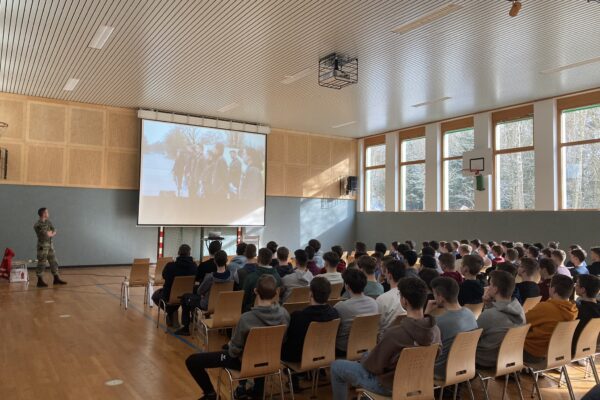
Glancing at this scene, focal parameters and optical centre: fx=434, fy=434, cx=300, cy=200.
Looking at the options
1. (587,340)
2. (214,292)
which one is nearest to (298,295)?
(214,292)

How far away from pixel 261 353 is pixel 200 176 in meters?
10.7

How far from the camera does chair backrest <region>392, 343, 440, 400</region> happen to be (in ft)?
8.64

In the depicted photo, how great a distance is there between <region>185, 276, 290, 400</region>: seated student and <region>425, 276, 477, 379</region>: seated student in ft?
3.91

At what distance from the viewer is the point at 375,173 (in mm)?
16422

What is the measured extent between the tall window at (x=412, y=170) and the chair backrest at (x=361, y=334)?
448 inches

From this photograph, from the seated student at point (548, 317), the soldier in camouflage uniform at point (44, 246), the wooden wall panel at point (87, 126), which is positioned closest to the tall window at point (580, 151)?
the seated student at point (548, 317)

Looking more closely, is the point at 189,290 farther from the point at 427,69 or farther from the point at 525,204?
the point at 525,204

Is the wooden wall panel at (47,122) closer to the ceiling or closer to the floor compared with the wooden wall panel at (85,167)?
closer to the ceiling

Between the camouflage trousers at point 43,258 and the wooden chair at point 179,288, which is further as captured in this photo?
the camouflage trousers at point 43,258

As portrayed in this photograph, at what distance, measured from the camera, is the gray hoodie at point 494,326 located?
11.1 feet

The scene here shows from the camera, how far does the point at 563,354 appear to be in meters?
3.55

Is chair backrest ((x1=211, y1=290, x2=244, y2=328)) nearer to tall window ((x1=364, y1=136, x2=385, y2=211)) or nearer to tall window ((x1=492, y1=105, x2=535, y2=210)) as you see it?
tall window ((x1=492, y1=105, x2=535, y2=210))

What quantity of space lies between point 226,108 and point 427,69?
19.4 ft

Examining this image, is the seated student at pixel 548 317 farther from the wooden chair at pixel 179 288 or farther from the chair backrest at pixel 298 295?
the wooden chair at pixel 179 288
